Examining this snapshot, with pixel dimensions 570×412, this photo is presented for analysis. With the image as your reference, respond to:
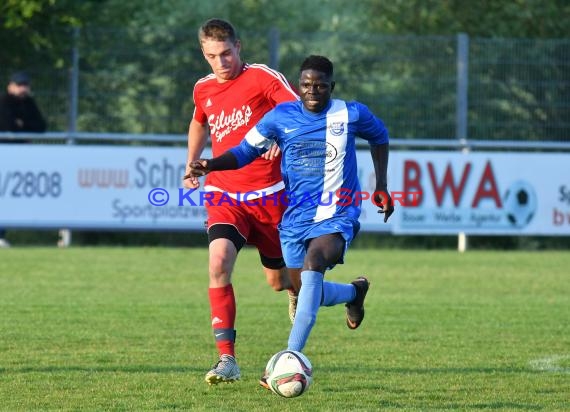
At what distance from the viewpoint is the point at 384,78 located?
64.3 ft

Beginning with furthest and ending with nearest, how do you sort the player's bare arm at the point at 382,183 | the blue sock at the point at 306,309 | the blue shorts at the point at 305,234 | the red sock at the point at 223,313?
the red sock at the point at 223,313
the player's bare arm at the point at 382,183
the blue shorts at the point at 305,234
the blue sock at the point at 306,309

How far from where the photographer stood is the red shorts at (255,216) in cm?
824

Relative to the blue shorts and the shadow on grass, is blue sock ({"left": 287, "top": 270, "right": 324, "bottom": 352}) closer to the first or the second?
the blue shorts

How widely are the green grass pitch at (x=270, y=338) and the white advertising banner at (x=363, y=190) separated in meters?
1.09

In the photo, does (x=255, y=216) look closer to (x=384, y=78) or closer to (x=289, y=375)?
(x=289, y=375)

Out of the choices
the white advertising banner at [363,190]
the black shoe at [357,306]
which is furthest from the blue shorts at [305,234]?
the white advertising banner at [363,190]

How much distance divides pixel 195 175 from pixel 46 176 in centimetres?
1084

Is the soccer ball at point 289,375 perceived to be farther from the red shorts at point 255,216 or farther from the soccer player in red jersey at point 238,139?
the red shorts at point 255,216

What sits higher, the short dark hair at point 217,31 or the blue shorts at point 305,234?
the short dark hair at point 217,31

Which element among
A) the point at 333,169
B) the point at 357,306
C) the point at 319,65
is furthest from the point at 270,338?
the point at 319,65

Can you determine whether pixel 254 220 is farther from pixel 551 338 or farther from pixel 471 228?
pixel 471 228

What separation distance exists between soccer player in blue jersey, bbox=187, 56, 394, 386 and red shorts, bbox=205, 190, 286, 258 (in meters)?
0.56

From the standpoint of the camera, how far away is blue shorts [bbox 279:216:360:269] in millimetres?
7539

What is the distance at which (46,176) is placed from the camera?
1802 cm
